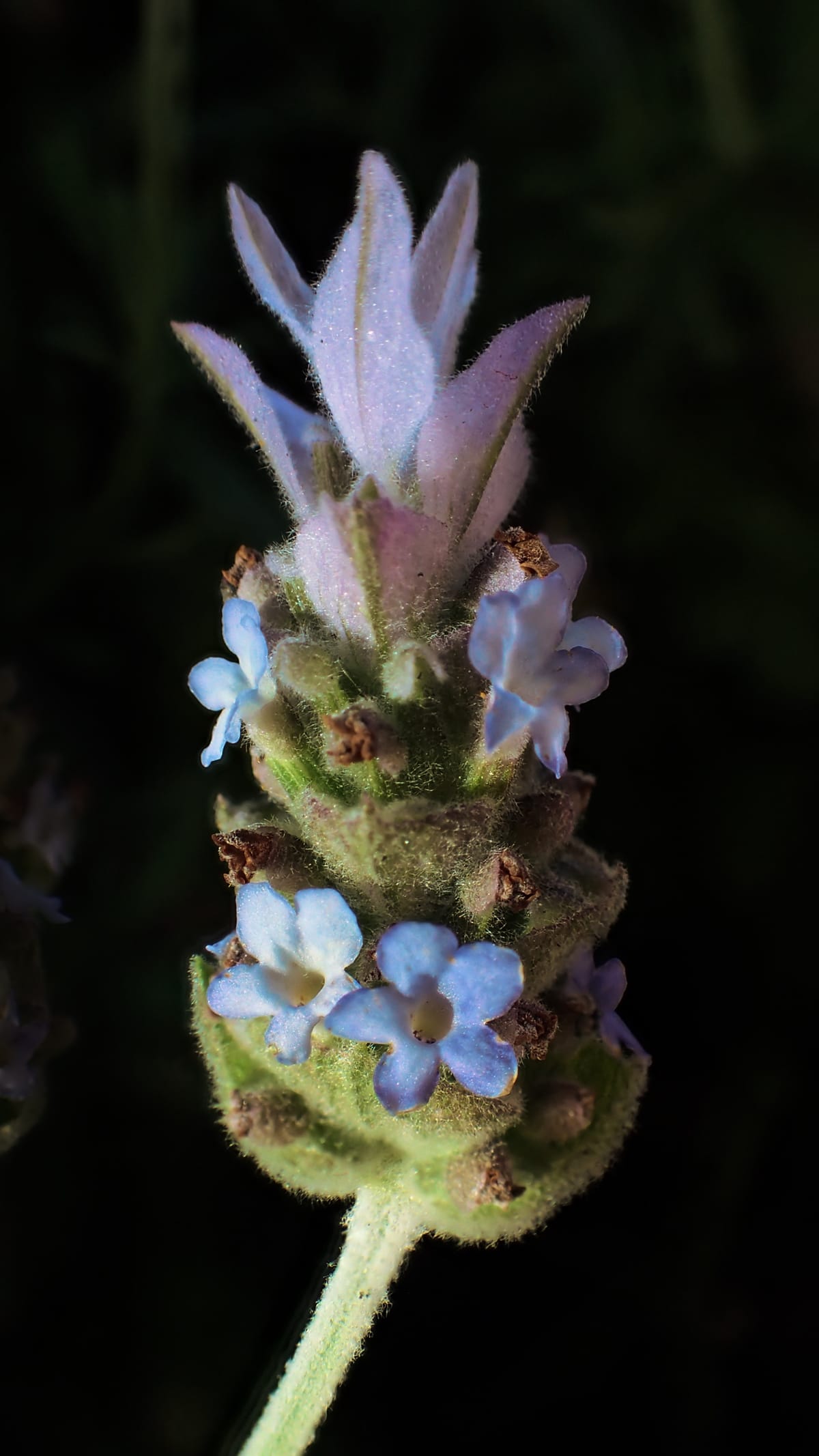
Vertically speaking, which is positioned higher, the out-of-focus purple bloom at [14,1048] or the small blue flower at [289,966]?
the small blue flower at [289,966]

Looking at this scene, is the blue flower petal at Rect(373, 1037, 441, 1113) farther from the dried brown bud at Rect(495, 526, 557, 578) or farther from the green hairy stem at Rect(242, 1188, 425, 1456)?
the dried brown bud at Rect(495, 526, 557, 578)

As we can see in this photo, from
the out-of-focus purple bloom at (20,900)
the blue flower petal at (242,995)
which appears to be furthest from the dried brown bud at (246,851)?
the out-of-focus purple bloom at (20,900)

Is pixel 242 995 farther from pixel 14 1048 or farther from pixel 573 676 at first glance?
pixel 14 1048

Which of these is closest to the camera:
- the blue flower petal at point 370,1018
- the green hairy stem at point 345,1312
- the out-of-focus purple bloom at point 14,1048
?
the blue flower petal at point 370,1018

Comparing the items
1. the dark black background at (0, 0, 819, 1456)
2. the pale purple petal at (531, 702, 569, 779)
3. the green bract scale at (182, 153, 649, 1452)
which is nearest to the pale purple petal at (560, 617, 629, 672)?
the green bract scale at (182, 153, 649, 1452)

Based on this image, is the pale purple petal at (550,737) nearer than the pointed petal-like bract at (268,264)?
Yes

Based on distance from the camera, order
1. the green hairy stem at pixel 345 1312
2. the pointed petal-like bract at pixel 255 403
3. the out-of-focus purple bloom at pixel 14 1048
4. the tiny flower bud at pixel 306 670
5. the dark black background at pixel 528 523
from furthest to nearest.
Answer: the dark black background at pixel 528 523, the out-of-focus purple bloom at pixel 14 1048, the green hairy stem at pixel 345 1312, the pointed petal-like bract at pixel 255 403, the tiny flower bud at pixel 306 670

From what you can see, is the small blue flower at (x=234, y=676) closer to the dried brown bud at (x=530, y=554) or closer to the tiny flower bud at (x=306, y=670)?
the tiny flower bud at (x=306, y=670)
